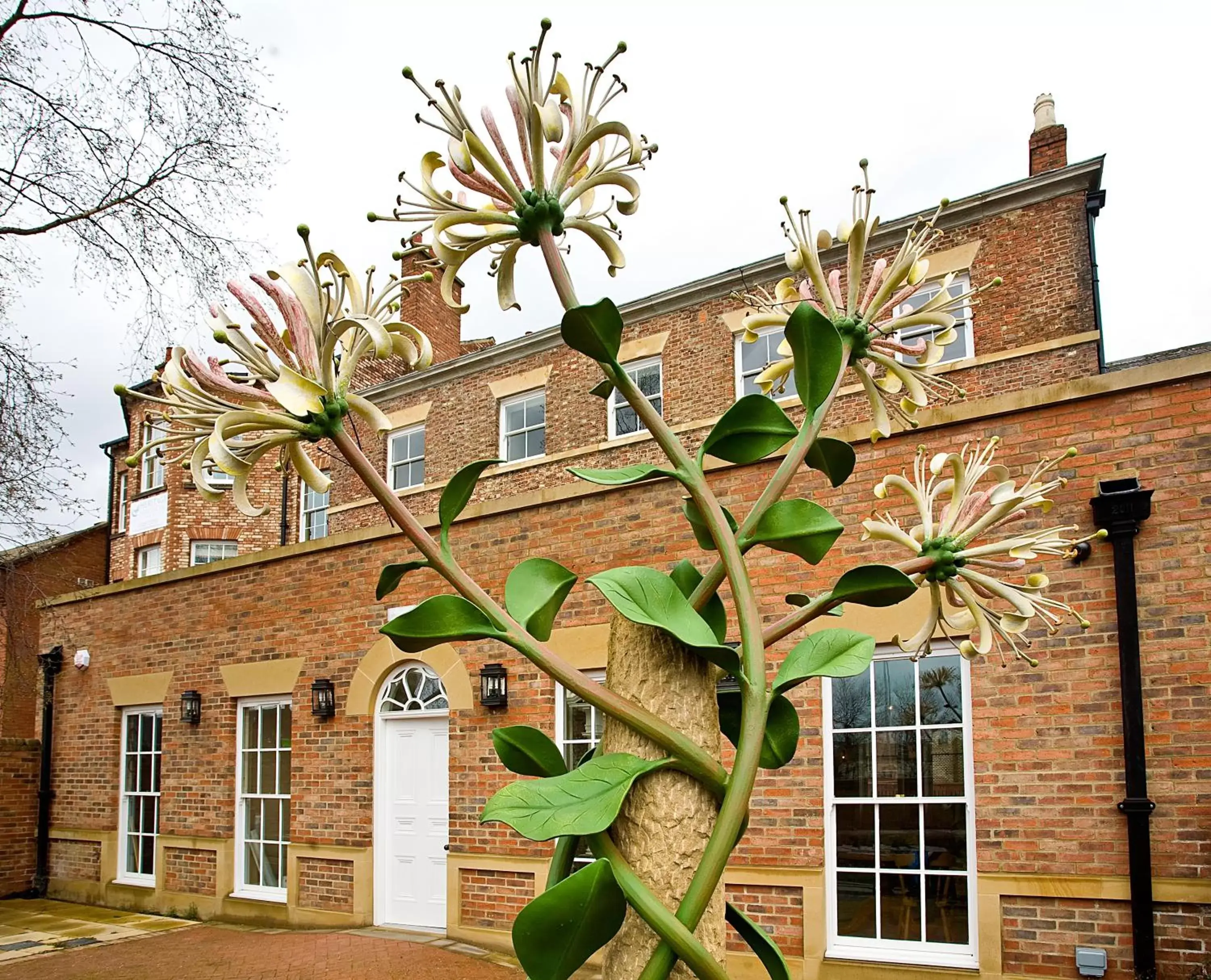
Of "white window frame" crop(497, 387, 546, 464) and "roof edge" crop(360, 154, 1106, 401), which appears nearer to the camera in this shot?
"roof edge" crop(360, 154, 1106, 401)

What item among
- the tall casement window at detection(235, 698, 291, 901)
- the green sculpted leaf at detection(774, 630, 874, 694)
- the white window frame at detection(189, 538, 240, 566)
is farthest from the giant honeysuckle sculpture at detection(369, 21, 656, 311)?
the white window frame at detection(189, 538, 240, 566)

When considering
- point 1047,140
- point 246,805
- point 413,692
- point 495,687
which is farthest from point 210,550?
point 1047,140

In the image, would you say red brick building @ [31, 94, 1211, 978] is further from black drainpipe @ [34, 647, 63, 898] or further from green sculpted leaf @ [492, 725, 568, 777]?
green sculpted leaf @ [492, 725, 568, 777]

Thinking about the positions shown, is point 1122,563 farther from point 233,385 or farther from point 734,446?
point 233,385

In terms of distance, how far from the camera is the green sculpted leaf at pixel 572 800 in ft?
3.48

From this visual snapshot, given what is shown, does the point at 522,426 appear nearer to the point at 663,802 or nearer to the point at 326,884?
the point at 326,884

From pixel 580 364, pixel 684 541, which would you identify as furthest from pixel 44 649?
pixel 684 541

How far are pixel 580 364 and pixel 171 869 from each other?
8180 mm

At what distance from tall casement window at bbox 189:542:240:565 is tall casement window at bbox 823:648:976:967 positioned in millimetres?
21397

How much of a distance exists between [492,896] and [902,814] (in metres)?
3.43

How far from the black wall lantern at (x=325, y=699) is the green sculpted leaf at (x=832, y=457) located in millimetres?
8342

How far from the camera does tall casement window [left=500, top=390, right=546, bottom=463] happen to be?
14781 mm

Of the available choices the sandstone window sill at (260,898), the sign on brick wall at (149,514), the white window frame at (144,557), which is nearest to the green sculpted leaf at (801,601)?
the sandstone window sill at (260,898)

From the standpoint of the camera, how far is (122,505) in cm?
2634
